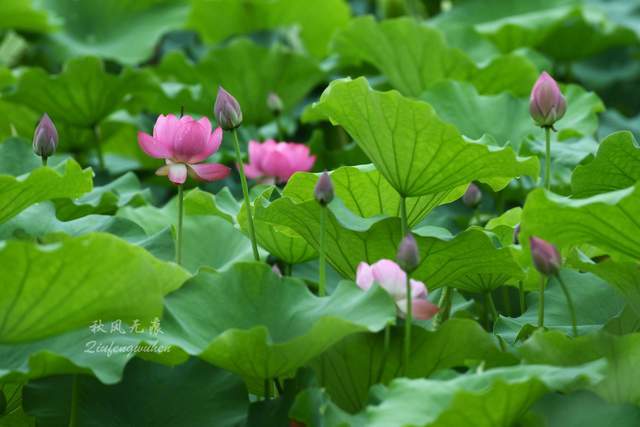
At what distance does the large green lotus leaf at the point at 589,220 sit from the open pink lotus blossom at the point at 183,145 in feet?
1.33

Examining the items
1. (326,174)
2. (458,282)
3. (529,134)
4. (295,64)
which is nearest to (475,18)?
(295,64)

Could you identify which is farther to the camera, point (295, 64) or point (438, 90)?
point (295, 64)

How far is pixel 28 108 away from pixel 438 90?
89 centimetres

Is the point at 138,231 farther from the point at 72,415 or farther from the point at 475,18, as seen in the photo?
the point at 475,18

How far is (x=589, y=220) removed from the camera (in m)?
1.22

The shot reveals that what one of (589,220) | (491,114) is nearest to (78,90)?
(491,114)

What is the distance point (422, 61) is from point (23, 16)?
41.9 inches

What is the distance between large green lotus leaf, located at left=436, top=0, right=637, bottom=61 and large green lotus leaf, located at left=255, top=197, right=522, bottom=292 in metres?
1.36

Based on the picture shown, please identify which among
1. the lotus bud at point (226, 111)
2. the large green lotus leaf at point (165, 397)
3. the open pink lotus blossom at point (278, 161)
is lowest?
the open pink lotus blossom at point (278, 161)

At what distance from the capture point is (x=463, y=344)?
1241 mm

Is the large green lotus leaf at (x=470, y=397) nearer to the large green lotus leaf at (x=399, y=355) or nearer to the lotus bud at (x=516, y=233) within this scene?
the large green lotus leaf at (x=399, y=355)

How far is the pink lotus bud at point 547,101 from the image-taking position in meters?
1.39

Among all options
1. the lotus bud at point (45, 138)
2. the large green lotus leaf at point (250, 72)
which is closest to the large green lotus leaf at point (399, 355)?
the lotus bud at point (45, 138)

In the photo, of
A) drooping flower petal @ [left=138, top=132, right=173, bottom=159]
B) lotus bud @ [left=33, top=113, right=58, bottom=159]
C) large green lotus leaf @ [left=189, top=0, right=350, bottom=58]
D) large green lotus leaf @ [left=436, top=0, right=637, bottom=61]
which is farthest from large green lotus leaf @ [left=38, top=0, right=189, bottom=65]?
drooping flower petal @ [left=138, top=132, right=173, bottom=159]
